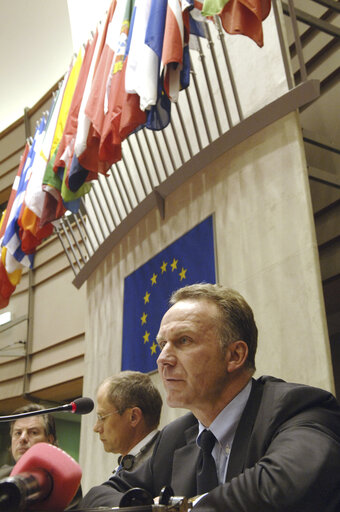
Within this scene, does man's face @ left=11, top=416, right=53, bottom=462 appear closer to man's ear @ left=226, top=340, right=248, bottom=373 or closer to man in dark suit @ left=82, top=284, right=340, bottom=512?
man in dark suit @ left=82, top=284, right=340, bottom=512

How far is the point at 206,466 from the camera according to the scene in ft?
5.28

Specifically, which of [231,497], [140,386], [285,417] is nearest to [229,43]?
[140,386]

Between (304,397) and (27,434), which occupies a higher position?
(27,434)

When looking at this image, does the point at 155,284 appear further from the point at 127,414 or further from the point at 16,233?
the point at 16,233

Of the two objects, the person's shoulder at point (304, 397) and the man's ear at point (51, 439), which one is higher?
the man's ear at point (51, 439)

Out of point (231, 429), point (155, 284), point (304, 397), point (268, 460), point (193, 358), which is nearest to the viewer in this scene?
point (268, 460)

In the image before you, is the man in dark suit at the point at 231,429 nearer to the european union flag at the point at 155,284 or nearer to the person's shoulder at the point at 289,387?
the person's shoulder at the point at 289,387

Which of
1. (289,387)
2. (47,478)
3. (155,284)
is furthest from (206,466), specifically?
(155,284)

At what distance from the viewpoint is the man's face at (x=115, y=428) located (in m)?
2.96

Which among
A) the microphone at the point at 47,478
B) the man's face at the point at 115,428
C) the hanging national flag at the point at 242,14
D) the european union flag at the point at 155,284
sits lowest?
the microphone at the point at 47,478

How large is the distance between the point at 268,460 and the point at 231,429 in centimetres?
37

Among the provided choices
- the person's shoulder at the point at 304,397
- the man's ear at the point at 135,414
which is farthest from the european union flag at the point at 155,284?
the person's shoulder at the point at 304,397

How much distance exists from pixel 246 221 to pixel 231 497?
2.61 metres

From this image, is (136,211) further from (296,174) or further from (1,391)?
(1,391)
